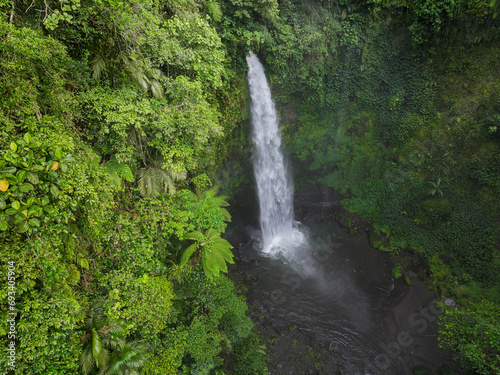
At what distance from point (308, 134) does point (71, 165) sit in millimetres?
13695

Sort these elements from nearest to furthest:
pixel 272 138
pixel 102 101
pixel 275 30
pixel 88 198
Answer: pixel 88 198, pixel 102 101, pixel 275 30, pixel 272 138

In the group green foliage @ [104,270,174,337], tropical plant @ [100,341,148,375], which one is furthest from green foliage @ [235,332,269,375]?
tropical plant @ [100,341,148,375]

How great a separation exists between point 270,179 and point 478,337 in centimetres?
997

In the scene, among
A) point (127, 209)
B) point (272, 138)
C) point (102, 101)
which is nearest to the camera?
point (102, 101)

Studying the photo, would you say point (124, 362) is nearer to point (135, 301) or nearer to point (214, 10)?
point (135, 301)

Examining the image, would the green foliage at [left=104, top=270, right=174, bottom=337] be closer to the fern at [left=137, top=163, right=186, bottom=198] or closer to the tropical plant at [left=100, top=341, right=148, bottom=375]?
the tropical plant at [left=100, top=341, right=148, bottom=375]

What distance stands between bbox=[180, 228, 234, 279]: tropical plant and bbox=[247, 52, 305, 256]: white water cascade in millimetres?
7175

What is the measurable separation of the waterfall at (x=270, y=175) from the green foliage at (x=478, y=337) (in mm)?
7136

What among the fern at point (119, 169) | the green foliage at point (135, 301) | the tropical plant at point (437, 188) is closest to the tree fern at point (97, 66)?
the fern at point (119, 169)

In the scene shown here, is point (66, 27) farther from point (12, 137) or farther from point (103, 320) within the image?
point (103, 320)

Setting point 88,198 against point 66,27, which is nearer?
point 88,198

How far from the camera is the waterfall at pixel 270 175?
12117 millimetres

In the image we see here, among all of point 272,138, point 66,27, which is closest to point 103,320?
point 66,27

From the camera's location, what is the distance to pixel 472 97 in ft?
37.8
